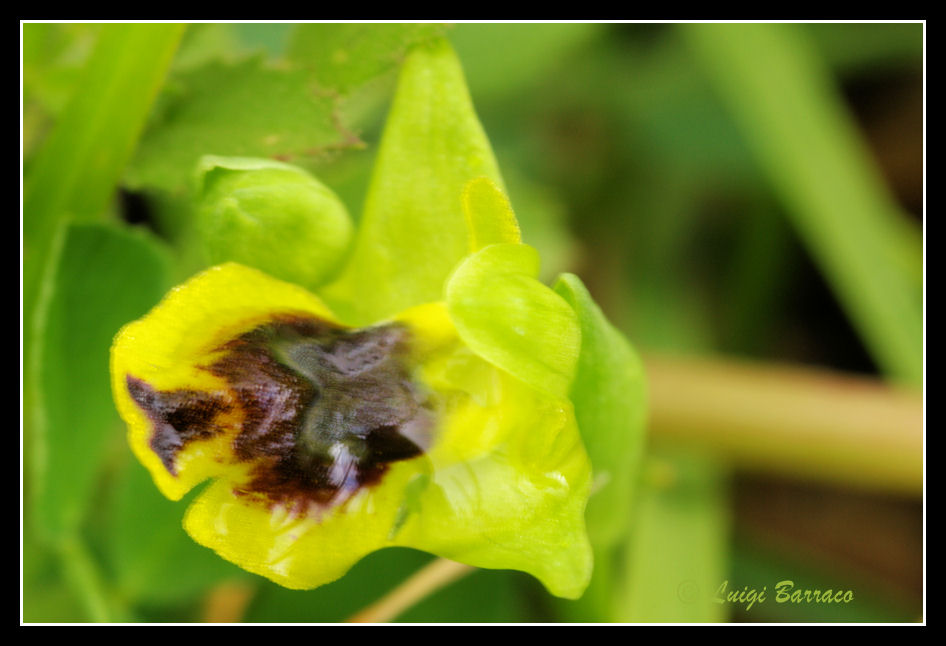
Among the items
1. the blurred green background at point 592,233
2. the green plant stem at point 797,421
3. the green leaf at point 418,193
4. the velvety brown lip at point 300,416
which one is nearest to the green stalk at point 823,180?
the blurred green background at point 592,233

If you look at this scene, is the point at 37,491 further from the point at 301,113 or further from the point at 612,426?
the point at 612,426

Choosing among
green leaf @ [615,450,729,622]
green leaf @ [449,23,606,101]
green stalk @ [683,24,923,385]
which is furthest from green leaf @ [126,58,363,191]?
green stalk @ [683,24,923,385]

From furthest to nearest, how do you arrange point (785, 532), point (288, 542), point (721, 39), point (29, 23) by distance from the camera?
point (721, 39), point (785, 532), point (29, 23), point (288, 542)

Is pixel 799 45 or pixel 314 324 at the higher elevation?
pixel 799 45

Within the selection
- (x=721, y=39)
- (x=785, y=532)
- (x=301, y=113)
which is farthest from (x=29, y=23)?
(x=785, y=532)

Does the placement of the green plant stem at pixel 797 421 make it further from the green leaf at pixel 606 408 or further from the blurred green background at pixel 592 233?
the green leaf at pixel 606 408

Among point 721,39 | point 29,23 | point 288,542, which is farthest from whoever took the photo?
point 721,39
